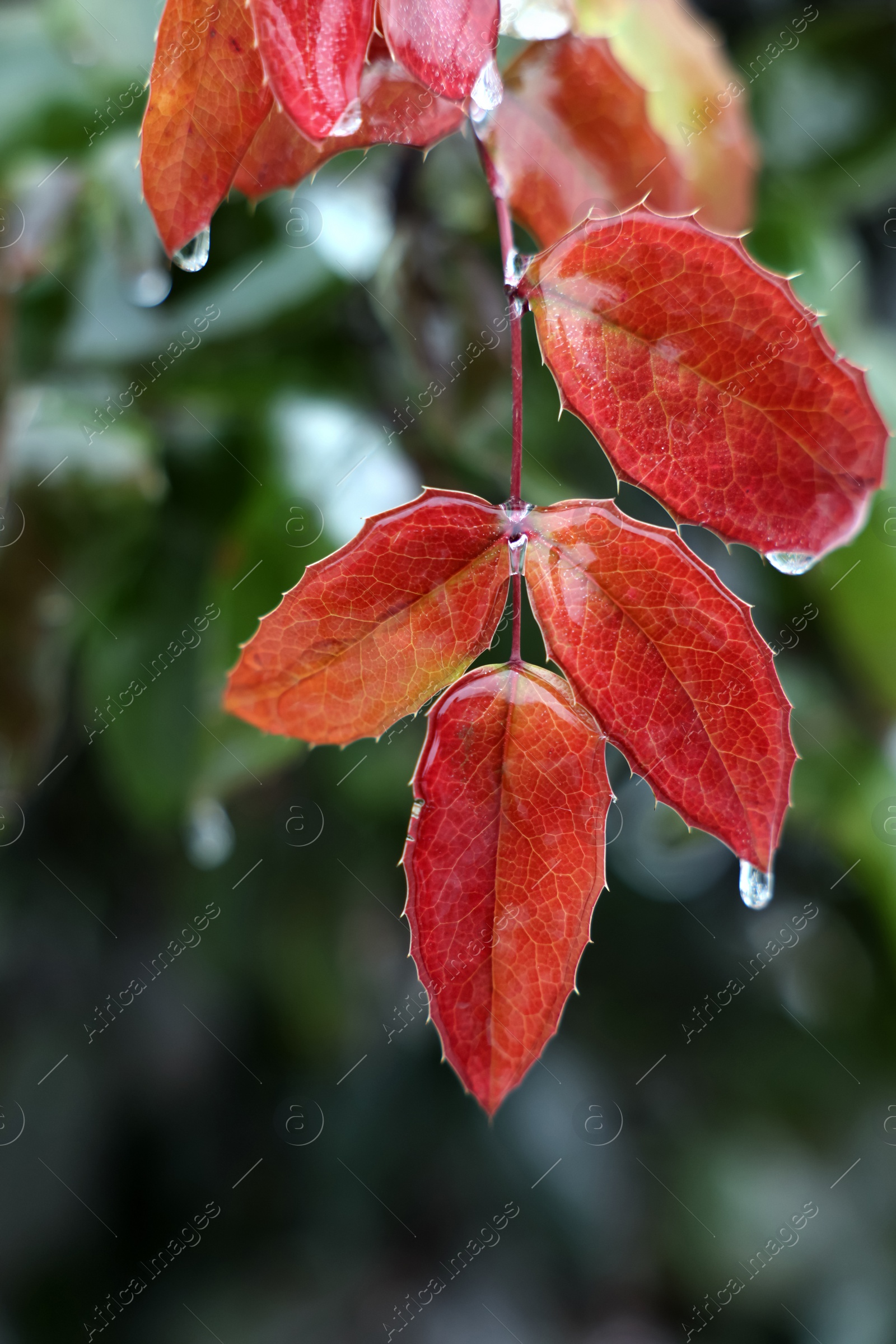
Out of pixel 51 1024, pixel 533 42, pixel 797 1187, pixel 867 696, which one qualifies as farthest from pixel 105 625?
pixel 797 1187

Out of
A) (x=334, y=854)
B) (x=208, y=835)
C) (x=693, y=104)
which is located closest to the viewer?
(x=693, y=104)

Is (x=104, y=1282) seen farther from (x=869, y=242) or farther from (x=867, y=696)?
(x=869, y=242)

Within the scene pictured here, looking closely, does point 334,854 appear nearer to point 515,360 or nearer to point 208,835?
point 208,835

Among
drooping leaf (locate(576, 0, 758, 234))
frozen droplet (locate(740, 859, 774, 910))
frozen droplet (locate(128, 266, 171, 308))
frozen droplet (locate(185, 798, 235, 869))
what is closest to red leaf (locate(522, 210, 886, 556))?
frozen droplet (locate(740, 859, 774, 910))

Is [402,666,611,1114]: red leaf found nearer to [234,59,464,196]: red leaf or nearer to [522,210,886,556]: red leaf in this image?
[522,210,886,556]: red leaf

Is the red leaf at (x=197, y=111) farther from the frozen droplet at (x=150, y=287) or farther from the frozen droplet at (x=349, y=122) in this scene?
the frozen droplet at (x=150, y=287)

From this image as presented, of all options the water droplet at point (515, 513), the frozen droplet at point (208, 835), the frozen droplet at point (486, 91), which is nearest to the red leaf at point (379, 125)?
the frozen droplet at point (486, 91)

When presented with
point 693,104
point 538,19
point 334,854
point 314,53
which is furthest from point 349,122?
point 334,854
